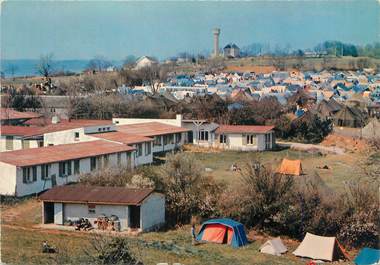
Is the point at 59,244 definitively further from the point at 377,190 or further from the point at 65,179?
the point at 377,190

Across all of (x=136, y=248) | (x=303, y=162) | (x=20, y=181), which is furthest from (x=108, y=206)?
(x=303, y=162)

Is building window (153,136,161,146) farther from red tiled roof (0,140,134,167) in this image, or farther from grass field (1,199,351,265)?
grass field (1,199,351,265)

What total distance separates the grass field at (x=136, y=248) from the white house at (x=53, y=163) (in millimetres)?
1920

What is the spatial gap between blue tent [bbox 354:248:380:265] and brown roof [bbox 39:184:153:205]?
5318 millimetres

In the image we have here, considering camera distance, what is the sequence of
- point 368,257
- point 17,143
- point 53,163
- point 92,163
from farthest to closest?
point 17,143, point 92,163, point 53,163, point 368,257

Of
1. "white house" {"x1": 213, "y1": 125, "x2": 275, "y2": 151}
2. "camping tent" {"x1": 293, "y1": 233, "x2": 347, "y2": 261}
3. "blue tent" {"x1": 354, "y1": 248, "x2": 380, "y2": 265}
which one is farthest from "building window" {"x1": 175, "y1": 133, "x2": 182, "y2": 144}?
"blue tent" {"x1": 354, "y1": 248, "x2": 380, "y2": 265}

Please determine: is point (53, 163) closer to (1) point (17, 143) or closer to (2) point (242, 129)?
(1) point (17, 143)

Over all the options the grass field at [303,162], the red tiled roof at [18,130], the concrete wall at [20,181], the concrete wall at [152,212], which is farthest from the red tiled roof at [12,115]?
the concrete wall at [152,212]

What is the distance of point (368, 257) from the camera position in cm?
1611

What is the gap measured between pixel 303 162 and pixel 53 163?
11801mm

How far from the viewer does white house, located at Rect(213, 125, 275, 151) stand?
1314 inches

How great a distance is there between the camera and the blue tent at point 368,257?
628 inches

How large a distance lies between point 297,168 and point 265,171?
6915mm

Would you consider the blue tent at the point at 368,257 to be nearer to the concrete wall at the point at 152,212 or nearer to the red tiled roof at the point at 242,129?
the concrete wall at the point at 152,212
